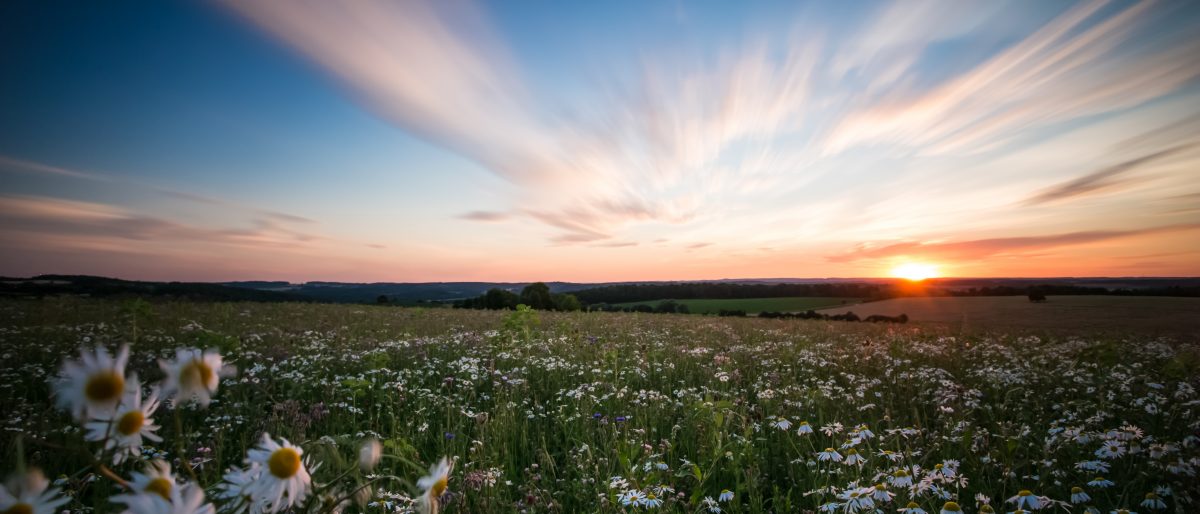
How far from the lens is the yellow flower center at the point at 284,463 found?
1203mm

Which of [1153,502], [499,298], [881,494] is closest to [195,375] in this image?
[881,494]

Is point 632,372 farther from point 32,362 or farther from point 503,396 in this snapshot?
point 32,362

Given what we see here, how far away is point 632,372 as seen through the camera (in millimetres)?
7270

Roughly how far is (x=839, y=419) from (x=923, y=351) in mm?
5730

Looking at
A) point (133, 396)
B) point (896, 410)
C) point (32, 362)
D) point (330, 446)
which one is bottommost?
point (896, 410)

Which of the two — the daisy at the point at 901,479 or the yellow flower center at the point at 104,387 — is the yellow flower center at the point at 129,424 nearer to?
the yellow flower center at the point at 104,387

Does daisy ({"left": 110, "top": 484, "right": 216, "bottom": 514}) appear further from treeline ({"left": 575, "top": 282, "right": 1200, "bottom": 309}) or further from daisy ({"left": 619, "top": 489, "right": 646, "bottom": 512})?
treeline ({"left": 575, "top": 282, "right": 1200, "bottom": 309})

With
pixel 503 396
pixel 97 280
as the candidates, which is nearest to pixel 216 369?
pixel 503 396

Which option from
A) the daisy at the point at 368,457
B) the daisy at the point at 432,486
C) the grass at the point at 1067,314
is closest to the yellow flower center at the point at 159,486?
the daisy at the point at 368,457

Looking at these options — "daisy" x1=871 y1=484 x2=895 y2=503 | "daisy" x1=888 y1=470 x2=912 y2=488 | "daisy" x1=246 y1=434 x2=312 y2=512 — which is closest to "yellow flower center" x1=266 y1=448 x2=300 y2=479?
"daisy" x1=246 y1=434 x2=312 y2=512

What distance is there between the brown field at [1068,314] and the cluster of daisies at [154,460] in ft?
63.8

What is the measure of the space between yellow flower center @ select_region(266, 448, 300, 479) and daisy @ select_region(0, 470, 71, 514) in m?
0.37

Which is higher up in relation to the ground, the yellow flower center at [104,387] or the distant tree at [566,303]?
the yellow flower center at [104,387]

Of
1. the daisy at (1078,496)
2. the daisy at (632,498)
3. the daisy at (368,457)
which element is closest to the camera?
the daisy at (368,457)
